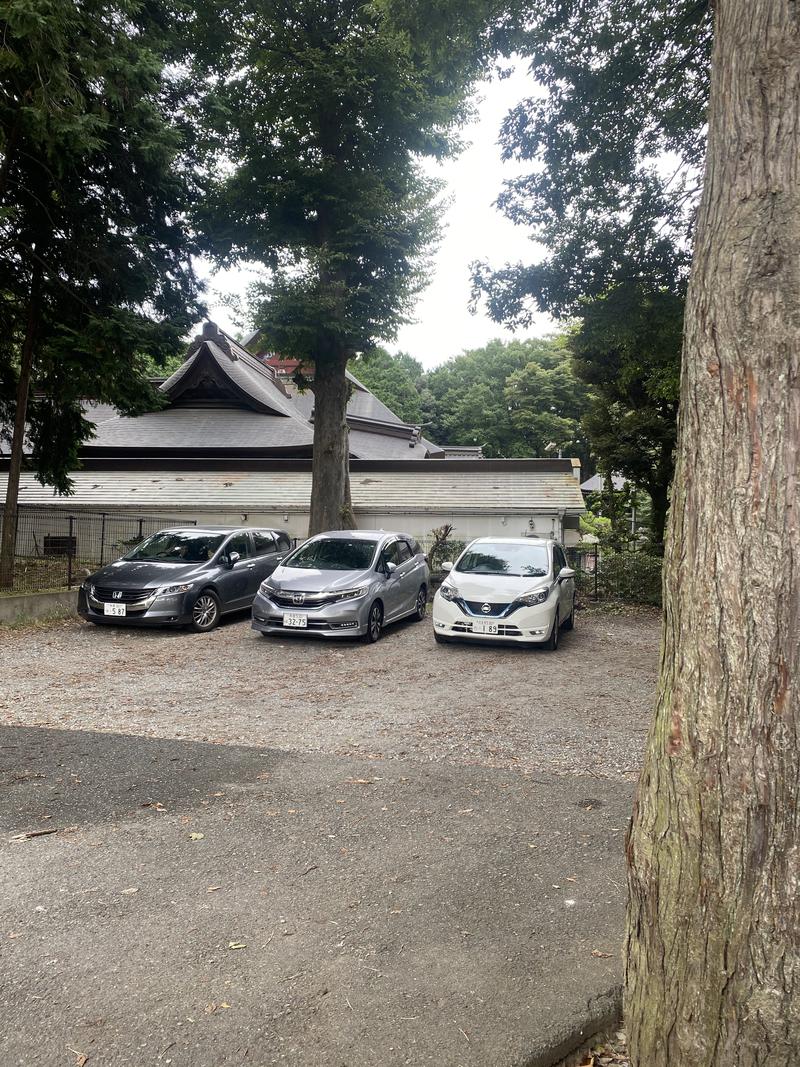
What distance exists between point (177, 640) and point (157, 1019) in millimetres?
9098

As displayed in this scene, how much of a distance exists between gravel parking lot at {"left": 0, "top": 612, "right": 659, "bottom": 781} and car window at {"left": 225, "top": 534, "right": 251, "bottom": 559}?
1.92m

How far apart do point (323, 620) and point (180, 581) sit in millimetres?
2718

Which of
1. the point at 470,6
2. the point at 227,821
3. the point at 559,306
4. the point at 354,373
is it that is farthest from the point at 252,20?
the point at 354,373

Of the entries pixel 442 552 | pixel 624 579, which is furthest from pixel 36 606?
pixel 624 579

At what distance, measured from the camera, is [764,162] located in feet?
7.54

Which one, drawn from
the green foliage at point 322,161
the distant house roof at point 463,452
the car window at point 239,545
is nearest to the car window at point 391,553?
the car window at point 239,545

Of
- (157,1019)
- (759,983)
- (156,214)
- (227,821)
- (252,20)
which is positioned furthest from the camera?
(252,20)

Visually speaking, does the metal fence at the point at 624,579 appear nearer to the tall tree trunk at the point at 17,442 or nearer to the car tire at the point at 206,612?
the car tire at the point at 206,612

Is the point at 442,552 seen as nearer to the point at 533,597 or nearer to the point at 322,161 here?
the point at 533,597

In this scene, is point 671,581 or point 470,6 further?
point 470,6

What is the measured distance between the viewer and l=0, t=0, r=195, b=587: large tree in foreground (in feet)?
37.9

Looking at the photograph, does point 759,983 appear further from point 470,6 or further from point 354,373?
point 354,373

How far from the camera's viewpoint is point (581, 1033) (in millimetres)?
2662

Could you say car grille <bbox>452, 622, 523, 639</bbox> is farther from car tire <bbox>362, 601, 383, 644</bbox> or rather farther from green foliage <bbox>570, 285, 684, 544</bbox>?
green foliage <bbox>570, 285, 684, 544</bbox>
